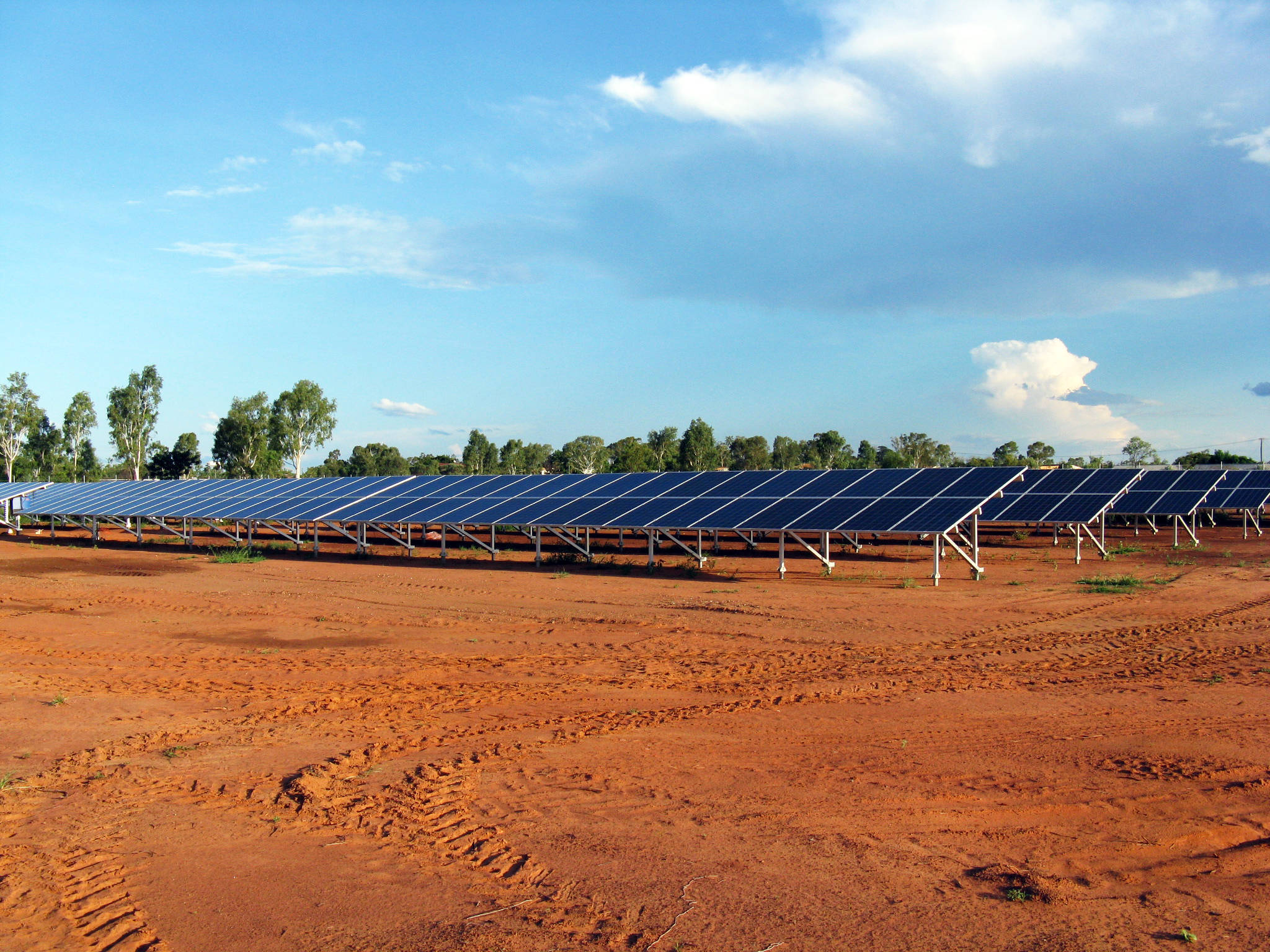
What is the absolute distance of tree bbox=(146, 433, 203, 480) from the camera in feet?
311

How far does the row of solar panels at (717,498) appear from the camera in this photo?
2658 cm

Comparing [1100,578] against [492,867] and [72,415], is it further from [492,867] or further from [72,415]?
[72,415]

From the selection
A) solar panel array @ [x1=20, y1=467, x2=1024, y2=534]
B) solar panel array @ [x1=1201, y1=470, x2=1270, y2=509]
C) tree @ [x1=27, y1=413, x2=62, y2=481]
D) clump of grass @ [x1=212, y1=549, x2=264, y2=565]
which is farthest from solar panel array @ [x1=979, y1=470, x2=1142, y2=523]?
tree @ [x1=27, y1=413, x2=62, y2=481]

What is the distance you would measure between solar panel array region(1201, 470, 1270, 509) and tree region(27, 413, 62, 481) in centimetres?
11061

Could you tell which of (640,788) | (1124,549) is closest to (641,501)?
(1124,549)

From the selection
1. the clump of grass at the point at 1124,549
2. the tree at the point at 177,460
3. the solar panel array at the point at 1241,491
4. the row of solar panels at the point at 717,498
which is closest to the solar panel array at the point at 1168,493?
the row of solar panels at the point at 717,498

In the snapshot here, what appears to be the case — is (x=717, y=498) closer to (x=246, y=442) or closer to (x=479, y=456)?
(x=246, y=442)

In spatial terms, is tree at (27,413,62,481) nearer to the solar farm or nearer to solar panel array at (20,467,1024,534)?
solar panel array at (20,467,1024,534)

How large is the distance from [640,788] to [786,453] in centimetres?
11263

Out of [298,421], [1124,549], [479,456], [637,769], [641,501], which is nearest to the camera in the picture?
[637,769]

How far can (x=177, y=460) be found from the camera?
94.9m

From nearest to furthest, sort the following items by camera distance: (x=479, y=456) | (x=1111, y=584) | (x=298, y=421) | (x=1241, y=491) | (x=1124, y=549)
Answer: (x=1111, y=584)
(x=1124, y=549)
(x=1241, y=491)
(x=298, y=421)
(x=479, y=456)

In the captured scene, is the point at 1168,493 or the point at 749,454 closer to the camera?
the point at 1168,493

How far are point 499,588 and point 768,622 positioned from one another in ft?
31.7
